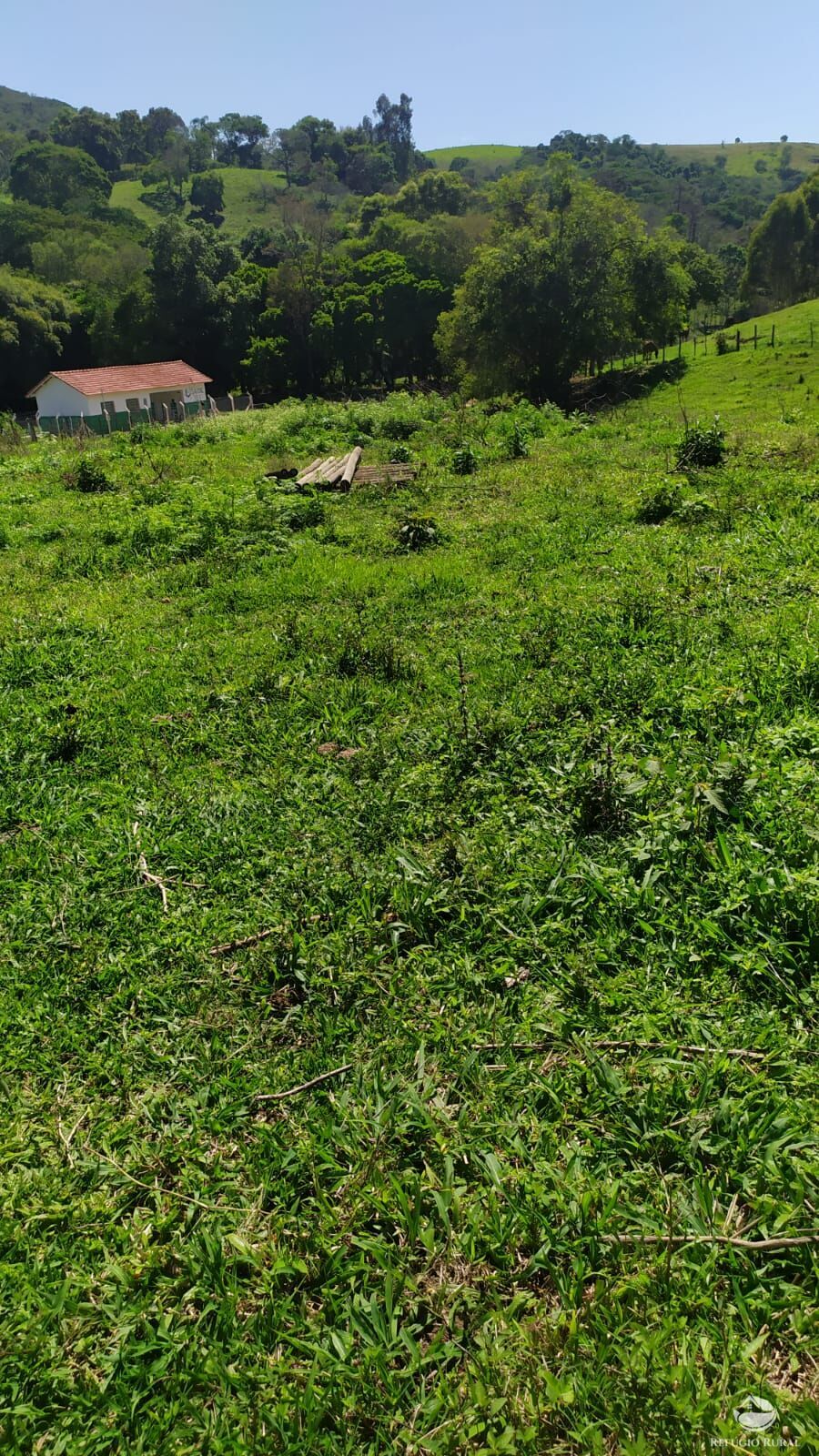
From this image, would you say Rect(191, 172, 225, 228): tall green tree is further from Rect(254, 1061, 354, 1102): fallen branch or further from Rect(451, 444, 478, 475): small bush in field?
Result: Rect(254, 1061, 354, 1102): fallen branch

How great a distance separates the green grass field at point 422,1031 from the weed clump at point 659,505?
8.26ft

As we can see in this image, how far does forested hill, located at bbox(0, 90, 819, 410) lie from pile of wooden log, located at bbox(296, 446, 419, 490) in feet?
55.6

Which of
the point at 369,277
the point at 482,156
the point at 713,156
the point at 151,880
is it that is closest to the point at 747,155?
A: the point at 713,156

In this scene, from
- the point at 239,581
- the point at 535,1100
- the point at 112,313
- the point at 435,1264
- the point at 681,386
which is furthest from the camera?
the point at 112,313

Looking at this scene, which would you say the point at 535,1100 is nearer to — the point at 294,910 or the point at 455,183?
the point at 294,910

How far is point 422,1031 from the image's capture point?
135 inches

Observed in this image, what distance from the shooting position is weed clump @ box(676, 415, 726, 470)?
485 inches

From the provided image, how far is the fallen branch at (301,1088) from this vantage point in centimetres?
323

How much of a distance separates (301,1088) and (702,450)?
11.6 meters

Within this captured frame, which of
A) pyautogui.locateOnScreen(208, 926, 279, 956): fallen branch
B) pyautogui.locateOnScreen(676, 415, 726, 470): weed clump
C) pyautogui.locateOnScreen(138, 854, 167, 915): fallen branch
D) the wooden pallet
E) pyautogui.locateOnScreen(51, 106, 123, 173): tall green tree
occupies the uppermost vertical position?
pyautogui.locateOnScreen(51, 106, 123, 173): tall green tree

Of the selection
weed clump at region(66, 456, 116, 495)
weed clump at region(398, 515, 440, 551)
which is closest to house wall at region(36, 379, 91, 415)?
weed clump at region(66, 456, 116, 495)

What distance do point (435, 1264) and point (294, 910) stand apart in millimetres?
1889

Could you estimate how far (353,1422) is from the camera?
7.16 ft

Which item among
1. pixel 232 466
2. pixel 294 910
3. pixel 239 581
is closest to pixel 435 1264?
pixel 294 910
